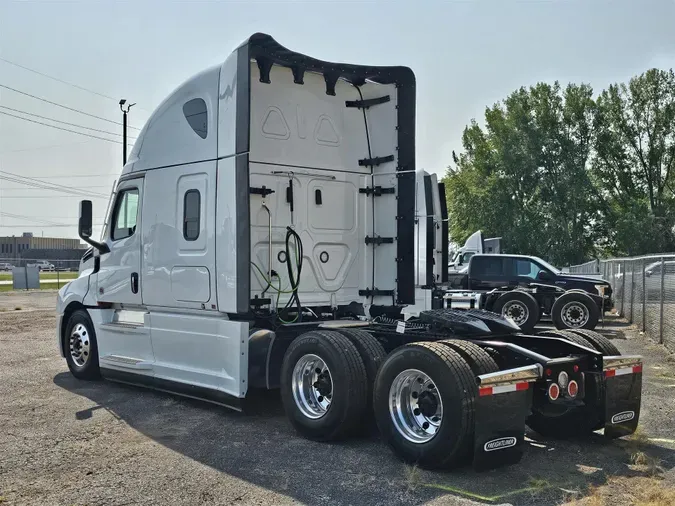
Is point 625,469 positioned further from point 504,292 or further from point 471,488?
point 504,292

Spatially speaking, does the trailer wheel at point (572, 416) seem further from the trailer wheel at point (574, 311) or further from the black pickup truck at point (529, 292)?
the trailer wheel at point (574, 311)

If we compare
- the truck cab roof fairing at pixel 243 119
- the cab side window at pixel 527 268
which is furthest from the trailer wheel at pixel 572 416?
the cab side window at pixel 527 268

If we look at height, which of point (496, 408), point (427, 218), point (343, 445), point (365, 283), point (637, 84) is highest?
point (637, 84)

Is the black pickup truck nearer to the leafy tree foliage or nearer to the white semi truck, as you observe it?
the white semi truck

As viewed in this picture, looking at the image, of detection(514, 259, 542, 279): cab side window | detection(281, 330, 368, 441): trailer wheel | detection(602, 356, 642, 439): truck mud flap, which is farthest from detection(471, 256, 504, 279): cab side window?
detection(281, 330, 368, 441): trailer wheel

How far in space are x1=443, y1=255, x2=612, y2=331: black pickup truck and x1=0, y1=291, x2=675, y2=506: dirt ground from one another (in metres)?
7.95

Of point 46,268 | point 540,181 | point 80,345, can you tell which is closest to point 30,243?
point 46,268

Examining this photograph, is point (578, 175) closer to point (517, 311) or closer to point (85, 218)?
point (517, 311)

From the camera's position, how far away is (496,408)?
16.7 feet

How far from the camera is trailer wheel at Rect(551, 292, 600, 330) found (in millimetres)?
16438

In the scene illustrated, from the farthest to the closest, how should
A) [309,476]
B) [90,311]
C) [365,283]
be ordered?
[90,311] → [365,283] → [309,476]

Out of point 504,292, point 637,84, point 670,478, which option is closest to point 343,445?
point 670,478

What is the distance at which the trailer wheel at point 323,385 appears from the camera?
6.03 metres

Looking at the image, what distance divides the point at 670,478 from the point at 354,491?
2339 millimetres
